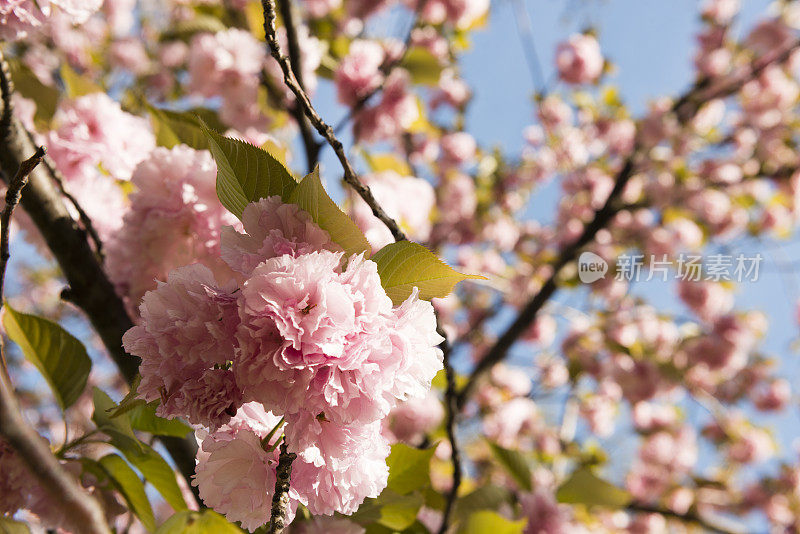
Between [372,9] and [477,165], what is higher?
[372,9]

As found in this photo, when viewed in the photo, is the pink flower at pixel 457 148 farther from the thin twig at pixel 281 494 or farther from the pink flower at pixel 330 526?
the thin twig at pixel 281 494

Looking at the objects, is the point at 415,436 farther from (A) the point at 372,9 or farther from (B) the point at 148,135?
(A) the point at 372,9

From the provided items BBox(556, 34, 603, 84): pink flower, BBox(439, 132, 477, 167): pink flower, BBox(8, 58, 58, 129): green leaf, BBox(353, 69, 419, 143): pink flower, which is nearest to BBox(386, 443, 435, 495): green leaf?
BBox(8, 58, 58, 129): green leaf

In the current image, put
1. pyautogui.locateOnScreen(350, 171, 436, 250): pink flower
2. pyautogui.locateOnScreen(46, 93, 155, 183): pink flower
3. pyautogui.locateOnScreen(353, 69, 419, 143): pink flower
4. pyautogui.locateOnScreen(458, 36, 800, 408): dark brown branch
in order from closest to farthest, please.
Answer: pyautogui.locateOnScreen(46, 93, 155, 183): pink flower, pyautogui.locateOnScreen(350, 171, 436, 250): pink flower, pyautogui.locateOnScreen(353, 69, 419, 143): pink flower, pyautogui.locateOnScreen(458, 36, 800, 408): dark brown branch

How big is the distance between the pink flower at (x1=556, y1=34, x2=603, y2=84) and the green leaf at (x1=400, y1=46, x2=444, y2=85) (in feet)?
6.95

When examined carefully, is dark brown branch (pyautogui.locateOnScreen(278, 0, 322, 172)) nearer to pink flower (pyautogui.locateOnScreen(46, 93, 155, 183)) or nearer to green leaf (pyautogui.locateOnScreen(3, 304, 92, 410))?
Result: pink flower (pyautogui.locateOnScreen(46, 93, 155, 183))

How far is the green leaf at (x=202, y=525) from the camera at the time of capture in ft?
1.26

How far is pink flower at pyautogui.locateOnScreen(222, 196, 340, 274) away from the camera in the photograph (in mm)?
432

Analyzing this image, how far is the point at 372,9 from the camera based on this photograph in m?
2.22

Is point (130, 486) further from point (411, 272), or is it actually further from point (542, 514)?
point (542, 514)

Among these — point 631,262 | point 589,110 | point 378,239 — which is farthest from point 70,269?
point 589,110

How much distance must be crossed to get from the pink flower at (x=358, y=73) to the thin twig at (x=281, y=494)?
1447 mm

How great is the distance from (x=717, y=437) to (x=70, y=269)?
4.33 meters

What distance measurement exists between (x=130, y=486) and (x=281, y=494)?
0.95 feet
